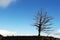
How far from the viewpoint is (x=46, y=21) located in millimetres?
55062

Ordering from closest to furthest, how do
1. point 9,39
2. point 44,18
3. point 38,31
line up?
1. point 9,39
2. point 38,31
3. point 44,18

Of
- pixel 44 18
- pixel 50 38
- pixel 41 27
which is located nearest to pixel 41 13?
pixel 44 18

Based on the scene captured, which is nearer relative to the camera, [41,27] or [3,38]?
[3,38]

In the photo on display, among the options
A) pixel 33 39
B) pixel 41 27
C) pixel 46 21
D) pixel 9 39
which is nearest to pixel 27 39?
pixel 33 39

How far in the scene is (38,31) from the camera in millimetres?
52125

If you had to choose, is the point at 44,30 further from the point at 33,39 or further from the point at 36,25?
the point at 33,39

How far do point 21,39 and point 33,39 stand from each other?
4.07 m

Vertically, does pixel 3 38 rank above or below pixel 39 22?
below

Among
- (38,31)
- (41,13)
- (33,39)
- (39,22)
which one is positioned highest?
(41,13)

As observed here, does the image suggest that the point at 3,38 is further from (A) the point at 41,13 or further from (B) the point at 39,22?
(A) the point at 41,13

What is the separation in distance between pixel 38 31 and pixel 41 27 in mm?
1773

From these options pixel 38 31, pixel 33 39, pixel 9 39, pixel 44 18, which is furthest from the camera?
pixel 44 18

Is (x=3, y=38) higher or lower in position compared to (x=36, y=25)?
lower

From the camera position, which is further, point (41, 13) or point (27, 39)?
point (41, 13)
